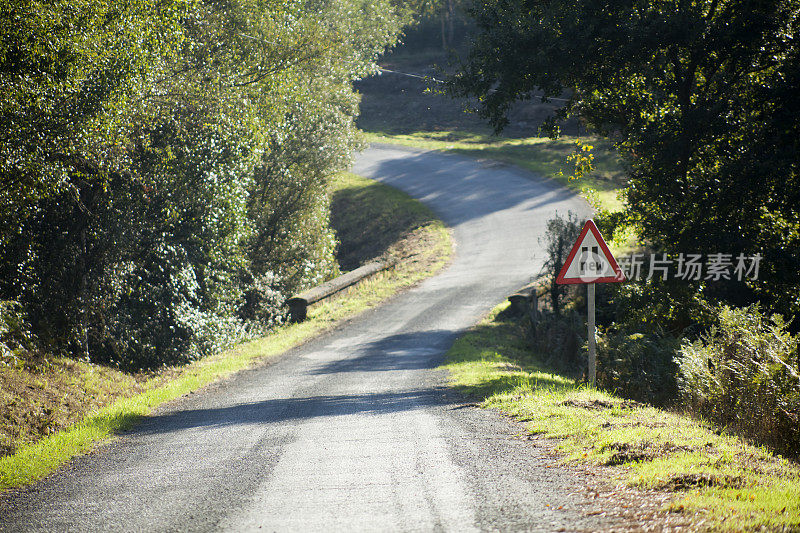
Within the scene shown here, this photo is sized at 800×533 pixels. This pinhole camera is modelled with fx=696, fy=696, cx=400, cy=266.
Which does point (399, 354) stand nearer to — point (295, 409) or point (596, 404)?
point (295, 409)

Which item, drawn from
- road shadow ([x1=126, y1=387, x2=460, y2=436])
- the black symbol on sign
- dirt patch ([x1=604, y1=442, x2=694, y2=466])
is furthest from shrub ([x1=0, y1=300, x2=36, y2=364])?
dirt patch ([x1=604, y1=442, x2=694, y2=466])

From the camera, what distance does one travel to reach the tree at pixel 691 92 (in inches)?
487

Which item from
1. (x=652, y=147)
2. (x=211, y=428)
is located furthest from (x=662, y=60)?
(x=211, y=428)

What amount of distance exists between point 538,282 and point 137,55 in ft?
45.3

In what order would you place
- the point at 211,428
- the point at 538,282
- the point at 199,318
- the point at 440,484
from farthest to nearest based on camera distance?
the point at 538,282 < the point at 199,318 < the point at 211,428 < the point at 440,484

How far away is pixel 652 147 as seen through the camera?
1349 cm

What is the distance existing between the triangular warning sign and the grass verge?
6525mm

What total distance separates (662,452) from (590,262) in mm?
3832

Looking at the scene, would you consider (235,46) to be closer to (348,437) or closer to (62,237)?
(62,237)

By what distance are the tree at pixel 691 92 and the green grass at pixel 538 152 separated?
16.4 meters

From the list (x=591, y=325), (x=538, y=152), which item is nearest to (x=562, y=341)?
(x=591, y=325)

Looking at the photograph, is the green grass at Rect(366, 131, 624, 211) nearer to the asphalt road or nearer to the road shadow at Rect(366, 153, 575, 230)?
the road shadow at Rect(366, 153, 575, 230)

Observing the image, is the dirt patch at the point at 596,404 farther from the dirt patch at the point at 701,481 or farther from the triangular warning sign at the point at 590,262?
the dirt patch at the point at 701,481
